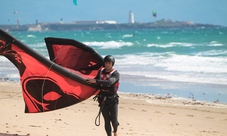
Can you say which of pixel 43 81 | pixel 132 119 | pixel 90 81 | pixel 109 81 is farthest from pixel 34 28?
pixel 109 81

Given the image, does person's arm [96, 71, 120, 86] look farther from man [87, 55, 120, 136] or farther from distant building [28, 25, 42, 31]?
distant building [28, 25, 42, 31]

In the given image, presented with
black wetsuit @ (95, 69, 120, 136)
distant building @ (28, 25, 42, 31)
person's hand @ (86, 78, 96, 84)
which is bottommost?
distant building @ (28, 25, 42, 31)

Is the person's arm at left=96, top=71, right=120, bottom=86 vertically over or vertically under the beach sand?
over

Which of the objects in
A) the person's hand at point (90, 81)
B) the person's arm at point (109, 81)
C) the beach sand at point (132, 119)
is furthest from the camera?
the beach sand at point (132, 119)

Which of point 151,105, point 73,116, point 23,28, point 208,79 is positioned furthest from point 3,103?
point 23,28

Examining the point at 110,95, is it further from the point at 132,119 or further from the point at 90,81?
the point at 132,119

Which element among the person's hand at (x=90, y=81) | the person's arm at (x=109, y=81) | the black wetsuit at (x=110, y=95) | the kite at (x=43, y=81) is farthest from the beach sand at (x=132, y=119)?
the person's arm at (x=109, y=81)

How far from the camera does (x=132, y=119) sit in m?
9.03

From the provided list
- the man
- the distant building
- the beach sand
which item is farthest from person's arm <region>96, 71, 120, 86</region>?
the distant building

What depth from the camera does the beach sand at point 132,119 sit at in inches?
307

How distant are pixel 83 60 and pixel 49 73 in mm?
731

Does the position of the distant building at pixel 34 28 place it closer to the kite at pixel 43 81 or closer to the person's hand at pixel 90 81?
the kite at pixel 43 81

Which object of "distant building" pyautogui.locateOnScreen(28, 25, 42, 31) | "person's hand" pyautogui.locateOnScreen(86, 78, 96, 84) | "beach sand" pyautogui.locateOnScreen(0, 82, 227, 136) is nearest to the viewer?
"person's hand" pyautogui.locateOnScreen(86, 78, 96, 84)

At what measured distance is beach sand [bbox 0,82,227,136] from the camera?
7785 millimetres
